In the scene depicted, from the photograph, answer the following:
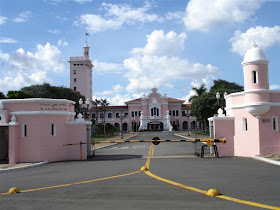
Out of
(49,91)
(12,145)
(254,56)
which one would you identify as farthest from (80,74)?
(254,56)

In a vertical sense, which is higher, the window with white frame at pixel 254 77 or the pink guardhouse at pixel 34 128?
the window with white frame at pixel 254 77

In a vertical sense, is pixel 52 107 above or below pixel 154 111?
below

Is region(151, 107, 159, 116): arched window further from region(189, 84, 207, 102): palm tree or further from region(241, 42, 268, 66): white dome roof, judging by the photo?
region(241, 42, 268, 66): white dome roof

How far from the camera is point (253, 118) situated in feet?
59.0

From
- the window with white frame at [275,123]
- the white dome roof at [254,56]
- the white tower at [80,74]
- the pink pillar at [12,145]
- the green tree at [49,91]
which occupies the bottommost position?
the pink pillar at [12,145]

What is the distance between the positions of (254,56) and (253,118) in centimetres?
375

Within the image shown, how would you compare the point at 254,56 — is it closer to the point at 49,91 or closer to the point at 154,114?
the point at 49,91

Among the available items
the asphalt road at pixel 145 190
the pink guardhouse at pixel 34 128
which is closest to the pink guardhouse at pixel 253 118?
the asphalt road at pixel 145 190

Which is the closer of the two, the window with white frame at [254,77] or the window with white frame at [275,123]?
the window with white frame at [275,123]

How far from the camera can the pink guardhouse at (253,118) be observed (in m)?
17.7

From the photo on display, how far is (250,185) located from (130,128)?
81.9 meters

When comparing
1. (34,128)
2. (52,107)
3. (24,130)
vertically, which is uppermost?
(52,107)

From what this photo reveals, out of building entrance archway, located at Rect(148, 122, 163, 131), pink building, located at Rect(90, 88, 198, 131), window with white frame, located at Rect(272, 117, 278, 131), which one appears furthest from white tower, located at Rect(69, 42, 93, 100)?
window with white frame, located at Rect(272, 117, 278, 131)

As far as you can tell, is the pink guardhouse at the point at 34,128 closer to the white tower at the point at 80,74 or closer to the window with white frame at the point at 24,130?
the window with white frame at the point at 24,130
